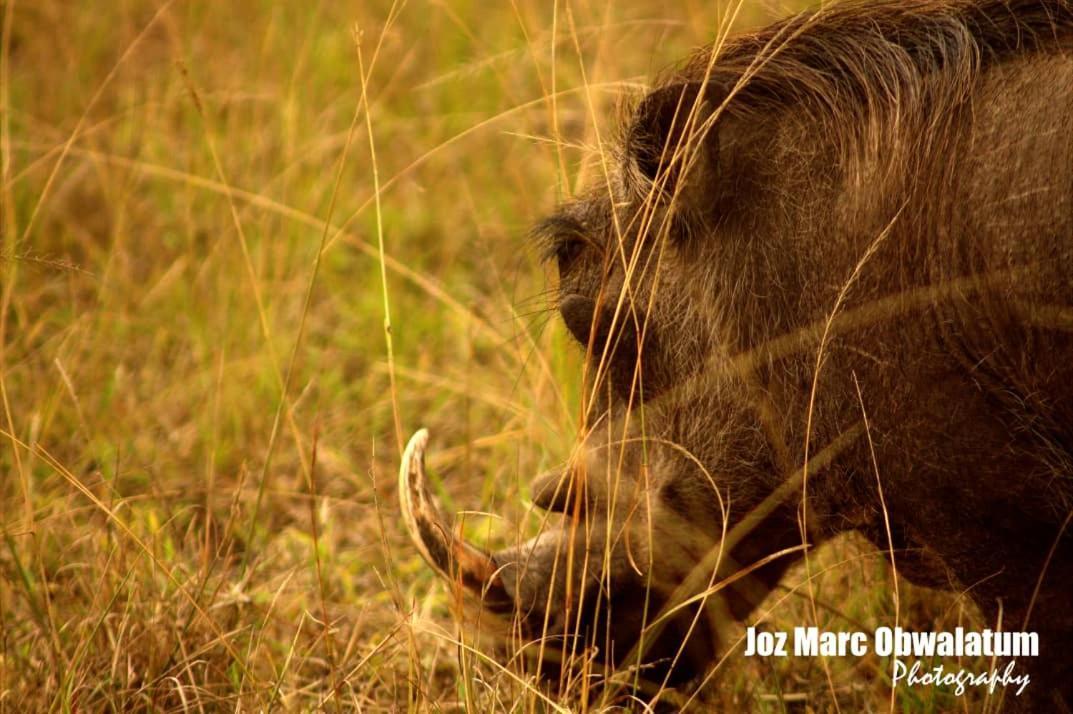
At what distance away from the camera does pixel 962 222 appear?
1.88 m

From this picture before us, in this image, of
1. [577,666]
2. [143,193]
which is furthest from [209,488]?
[143,193]

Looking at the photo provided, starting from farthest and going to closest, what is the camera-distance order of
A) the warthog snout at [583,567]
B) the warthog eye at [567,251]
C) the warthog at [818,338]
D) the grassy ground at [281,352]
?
the grassy ground at [281,352], the warthog eye at [567,251], the warthog snout at [583,567], the warthog at [818,338]

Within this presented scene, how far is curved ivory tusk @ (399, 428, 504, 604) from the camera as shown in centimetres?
229

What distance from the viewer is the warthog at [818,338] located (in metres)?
1.87

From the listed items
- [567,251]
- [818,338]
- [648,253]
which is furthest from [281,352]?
[818,338]

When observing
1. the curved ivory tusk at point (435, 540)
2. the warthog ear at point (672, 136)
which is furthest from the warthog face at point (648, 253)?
the curved ivory tusk at point (435, 540)

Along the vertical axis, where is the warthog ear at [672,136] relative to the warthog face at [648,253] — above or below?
above

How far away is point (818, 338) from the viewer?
80.2 inches

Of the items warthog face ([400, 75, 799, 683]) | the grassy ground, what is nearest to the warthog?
warthog face ([400, 75, 799, 683])

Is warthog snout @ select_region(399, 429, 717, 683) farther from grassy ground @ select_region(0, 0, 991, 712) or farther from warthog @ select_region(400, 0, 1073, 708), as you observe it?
grassy ground @ select_region(0, 0, 991, 712)

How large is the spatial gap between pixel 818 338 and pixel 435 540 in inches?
29.9

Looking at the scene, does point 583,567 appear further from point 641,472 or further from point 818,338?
point 818,338

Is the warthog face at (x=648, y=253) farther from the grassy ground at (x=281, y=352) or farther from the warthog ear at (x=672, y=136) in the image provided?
the grassy ground at (x=281, y=352)

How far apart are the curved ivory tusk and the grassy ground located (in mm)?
92
